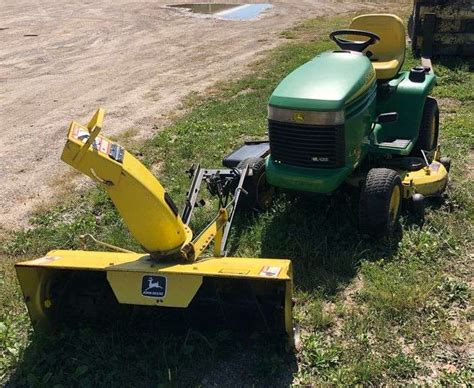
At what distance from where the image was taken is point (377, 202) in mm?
3932

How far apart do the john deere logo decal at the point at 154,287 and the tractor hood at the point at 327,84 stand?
159cm

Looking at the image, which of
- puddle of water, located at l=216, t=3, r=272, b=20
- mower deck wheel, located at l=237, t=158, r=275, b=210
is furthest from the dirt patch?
mower deck wheel, located at l=237, t=158, r=275, b=210

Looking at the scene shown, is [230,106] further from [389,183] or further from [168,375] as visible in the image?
[168,375]

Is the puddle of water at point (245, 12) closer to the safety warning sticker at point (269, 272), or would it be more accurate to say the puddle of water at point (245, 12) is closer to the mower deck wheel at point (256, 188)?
the mower deck wheel at point (256, 188)

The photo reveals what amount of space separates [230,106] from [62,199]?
3403 millimetres

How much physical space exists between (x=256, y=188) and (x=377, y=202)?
3.41 feet

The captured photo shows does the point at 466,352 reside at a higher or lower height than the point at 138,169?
lower

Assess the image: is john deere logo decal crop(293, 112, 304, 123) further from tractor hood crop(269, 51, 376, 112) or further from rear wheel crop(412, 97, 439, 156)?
rear wheel crop(412, 97, 439, 156)

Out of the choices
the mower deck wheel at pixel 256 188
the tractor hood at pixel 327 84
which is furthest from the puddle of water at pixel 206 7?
the tractor hood at pixel 327 84

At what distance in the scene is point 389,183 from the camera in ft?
13.0

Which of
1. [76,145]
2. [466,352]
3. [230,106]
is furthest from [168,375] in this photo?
[230,106]

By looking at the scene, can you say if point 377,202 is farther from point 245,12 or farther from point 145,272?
point 245,12

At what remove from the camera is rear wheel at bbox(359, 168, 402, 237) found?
394 centimetres

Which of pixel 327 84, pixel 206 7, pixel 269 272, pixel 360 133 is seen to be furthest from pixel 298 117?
pixel 206 7
